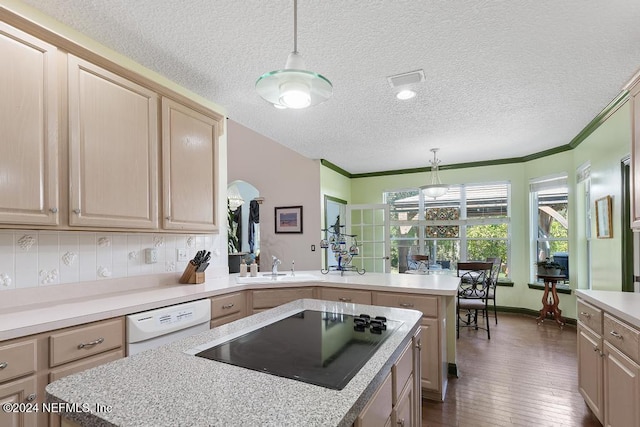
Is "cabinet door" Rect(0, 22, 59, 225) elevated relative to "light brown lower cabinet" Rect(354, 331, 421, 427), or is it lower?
elevated

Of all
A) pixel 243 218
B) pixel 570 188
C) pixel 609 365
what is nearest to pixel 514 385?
pixel 609 365

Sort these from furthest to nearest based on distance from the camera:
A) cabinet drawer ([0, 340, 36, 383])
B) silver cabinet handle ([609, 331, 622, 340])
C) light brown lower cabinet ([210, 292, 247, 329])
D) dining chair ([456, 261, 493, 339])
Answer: dining chair ([456, 261, 493, 339])
light brown lower cabinet ([210, 292, 247, 329])
silver cabinet handle ([609, 331, 622, 340])
cabinet drawer ([0, 340, 36, 383])

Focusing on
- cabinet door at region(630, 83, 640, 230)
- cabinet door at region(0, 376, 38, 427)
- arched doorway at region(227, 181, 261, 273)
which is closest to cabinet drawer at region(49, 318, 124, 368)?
cabinet door at region(0, 376, 38, 427)

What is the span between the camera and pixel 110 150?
2.02m

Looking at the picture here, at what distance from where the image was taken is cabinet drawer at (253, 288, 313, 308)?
277 centimetres

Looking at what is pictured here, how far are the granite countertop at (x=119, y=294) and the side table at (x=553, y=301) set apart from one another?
8.33 feet

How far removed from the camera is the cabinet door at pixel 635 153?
1.98 meters

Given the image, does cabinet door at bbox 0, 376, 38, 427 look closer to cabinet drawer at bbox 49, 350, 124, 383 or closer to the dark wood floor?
cabinet drawer at bbox 49, 350, 124, 383

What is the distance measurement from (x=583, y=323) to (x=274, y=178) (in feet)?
14.0

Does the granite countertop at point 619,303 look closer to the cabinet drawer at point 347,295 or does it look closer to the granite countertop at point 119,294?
the granite countertop at point 119,294

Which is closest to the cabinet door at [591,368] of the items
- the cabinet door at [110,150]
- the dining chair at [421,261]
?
the dining chair at [421,261]

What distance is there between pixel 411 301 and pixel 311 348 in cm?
161

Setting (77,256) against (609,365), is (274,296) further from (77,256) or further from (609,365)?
(609,365)

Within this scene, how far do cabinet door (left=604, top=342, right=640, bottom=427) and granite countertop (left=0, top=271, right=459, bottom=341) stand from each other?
0.92m
